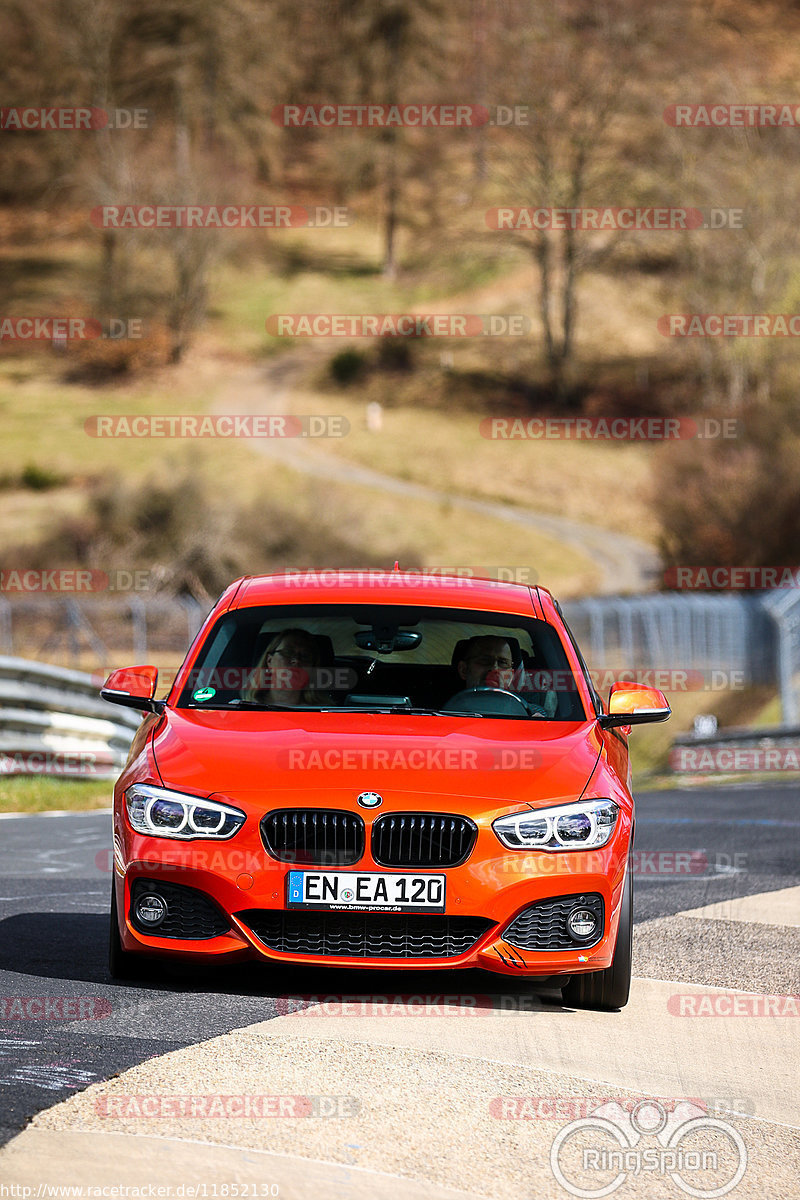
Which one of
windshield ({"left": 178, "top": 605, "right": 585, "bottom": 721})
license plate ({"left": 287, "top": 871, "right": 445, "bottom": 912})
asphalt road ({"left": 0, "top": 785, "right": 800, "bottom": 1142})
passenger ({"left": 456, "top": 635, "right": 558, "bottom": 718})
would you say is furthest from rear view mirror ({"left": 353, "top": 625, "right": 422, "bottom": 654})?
license plate ({"left": 287, "top": 871, "right": 445, "bottom": 912})

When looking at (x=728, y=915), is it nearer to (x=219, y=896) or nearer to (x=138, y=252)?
(x=219, y=896)

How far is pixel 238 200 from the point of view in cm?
8112

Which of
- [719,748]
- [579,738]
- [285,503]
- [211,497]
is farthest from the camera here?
[285,503]

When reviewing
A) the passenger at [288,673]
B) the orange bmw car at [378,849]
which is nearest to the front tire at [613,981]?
the orange bmw car at [378,849]

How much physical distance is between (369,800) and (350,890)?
32cm

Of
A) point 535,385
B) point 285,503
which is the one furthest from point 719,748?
point 535,385

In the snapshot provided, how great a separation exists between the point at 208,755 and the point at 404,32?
9156 cm

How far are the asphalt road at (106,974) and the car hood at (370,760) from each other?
82 cm

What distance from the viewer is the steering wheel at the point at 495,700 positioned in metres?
6.77

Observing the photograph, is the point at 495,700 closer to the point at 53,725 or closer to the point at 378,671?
the point at 378,671

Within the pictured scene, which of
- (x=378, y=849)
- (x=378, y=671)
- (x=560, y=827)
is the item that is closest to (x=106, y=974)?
(x=378, y=849)

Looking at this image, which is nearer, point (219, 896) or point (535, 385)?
point (219, 896)

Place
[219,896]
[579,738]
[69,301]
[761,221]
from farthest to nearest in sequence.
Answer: [69,301]
[761,221]
[579,738]
[219,896]

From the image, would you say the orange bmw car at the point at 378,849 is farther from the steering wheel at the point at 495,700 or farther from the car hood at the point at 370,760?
A: the steering wheel at the point at 495,700
